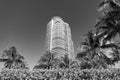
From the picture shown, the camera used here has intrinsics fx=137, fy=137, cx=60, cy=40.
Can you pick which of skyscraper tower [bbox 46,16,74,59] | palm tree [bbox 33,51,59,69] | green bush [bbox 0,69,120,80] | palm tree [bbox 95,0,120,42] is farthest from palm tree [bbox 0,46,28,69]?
skyscraper tower [bbox 46,16,74,59]

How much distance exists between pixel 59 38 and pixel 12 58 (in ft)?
186

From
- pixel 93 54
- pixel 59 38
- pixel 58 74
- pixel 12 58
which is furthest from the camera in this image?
pixel 59 38

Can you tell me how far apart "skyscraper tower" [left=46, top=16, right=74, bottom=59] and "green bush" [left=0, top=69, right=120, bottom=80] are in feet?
215

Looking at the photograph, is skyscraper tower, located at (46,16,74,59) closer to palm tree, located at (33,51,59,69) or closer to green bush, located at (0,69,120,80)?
palm tree, located at (33,51,59,69)

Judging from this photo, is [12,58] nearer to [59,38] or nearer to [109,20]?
[109,20]

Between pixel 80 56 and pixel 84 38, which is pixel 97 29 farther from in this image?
pixel 80 56

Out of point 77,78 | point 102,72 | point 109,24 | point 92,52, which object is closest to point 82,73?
point 77,78

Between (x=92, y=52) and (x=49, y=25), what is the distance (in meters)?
68.8

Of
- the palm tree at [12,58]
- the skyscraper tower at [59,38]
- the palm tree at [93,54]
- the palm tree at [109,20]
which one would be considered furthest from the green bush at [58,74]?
the skyscraper tower at [59,38]

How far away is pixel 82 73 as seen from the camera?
13.9 meters

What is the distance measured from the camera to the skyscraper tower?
272ft

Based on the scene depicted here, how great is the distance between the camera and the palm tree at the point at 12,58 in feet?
96.1

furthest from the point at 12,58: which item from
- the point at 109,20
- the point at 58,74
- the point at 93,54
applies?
the point at 109,20

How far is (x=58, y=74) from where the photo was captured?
13727 mm
